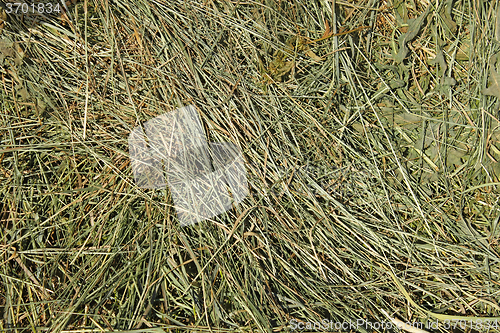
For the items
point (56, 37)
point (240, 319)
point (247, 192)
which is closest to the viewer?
point (240, 319)

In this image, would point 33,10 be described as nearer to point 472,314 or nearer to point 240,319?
point 240,319

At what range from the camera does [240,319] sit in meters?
1.41

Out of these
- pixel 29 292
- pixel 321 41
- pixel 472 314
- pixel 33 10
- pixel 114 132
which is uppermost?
pixel 33 10

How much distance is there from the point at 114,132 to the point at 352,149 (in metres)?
1.13

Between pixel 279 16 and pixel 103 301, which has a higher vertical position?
pixel 279 16

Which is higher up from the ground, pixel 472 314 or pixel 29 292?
pixel 29 292

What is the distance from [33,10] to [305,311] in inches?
73.8

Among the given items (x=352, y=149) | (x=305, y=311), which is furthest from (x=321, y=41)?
(x=305, y=311)

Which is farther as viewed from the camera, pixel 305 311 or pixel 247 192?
pixel 247 192

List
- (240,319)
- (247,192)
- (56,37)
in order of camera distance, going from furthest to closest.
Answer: (56,37)
(247,192)
(240,319)

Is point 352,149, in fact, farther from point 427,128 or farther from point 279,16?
point 279,16

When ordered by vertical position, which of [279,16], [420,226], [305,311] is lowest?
[305,311]

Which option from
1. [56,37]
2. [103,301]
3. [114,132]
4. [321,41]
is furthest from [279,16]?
[103,301]

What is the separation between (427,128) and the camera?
1.62 metres
